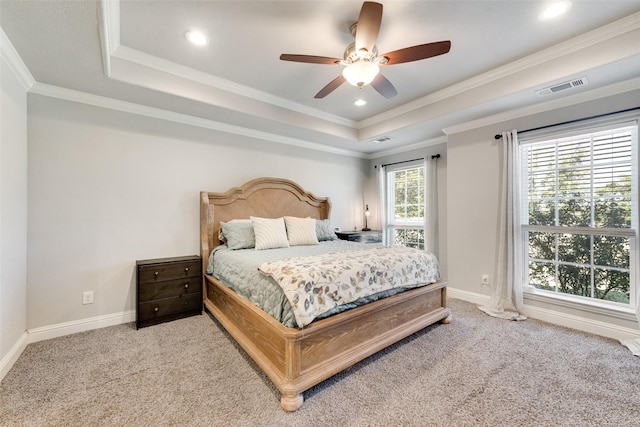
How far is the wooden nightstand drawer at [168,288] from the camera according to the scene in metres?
2.77

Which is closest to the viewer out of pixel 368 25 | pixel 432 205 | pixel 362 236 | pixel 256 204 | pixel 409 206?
pixel 368 25

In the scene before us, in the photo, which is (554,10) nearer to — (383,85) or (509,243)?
(383,85)

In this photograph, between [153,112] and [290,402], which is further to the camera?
[153,112]

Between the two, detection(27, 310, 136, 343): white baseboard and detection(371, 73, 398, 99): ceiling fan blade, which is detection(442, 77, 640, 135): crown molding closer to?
detection(371, 73, 398, 99): ceiling fan blade

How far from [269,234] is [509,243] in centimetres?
285

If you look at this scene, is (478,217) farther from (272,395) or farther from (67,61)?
(67,61)

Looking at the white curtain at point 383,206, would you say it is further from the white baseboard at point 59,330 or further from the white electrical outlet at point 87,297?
the white electrical outlet at point 87,297

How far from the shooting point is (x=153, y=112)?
307 centimetres

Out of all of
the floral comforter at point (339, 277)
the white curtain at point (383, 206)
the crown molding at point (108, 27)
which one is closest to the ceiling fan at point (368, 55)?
the crown molding at point (108, 27)

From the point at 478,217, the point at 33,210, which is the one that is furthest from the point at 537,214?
the point at 33,210

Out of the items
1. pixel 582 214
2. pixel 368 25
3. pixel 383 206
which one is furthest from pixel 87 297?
pixel 582 214

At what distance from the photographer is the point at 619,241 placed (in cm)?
262

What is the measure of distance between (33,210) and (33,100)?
103 cm

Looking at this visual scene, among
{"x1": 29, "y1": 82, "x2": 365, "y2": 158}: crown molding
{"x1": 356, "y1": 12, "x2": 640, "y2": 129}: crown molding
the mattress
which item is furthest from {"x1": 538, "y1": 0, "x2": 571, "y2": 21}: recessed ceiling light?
{"x1": 29, "y1": 82, "x2": 365, "y2": 158}: crown molding
